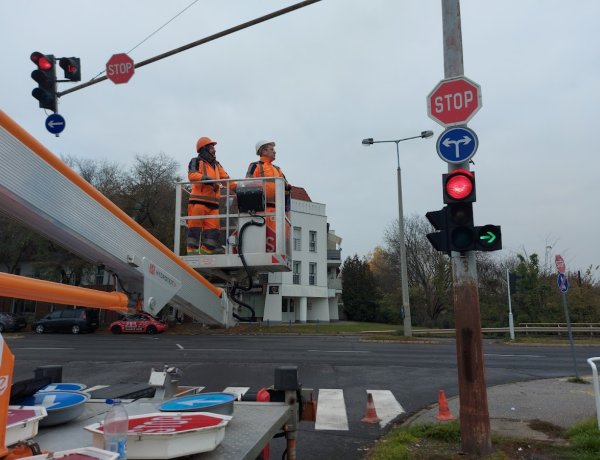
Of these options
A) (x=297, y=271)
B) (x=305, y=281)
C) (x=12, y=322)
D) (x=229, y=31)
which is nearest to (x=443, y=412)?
(x=229, y=31)

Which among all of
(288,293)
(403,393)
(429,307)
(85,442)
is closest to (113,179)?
(288,293)

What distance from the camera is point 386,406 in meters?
8.36

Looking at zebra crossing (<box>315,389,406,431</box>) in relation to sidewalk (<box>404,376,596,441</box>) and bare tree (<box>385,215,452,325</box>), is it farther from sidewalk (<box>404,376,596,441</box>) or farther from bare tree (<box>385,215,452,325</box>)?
bare tree (<box>385,215,452,325</box>)

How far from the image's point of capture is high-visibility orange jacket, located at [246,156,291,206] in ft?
20.1

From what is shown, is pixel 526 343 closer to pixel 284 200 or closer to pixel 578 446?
pixel 578 446

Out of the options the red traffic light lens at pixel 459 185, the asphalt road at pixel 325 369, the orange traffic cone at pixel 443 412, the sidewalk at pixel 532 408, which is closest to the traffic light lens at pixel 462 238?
the red traffic light lens at pixel 459 185

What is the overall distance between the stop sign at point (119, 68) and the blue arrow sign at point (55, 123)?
125 cm

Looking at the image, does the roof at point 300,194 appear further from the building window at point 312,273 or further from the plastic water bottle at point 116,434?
the plastic water bottle at point 116,434

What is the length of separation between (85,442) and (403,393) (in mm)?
8095

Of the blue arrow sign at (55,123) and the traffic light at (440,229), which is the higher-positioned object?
the blue arrow sign at (55,123)

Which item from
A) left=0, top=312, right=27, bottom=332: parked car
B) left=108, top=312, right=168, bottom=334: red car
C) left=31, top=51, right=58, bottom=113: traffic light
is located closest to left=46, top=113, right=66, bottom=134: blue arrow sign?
left=31, top=51, right=58, bottom=113: traffic light

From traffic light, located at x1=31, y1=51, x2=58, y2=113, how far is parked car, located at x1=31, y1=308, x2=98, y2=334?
26.0 m

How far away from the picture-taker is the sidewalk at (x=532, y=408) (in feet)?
22.1

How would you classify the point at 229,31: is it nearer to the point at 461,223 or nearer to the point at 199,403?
the point at 461,223
